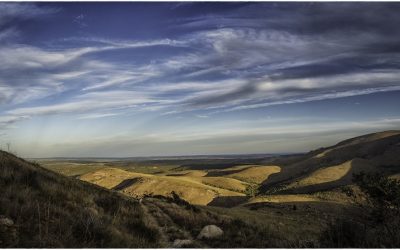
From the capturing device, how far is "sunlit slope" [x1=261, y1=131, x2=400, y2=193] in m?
96.2

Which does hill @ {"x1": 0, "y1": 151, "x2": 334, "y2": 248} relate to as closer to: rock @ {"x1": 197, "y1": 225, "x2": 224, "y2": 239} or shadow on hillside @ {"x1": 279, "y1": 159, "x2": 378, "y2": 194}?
rock @ {"x1": 197, "y1": 225, "x2": 224, "y2": 239}

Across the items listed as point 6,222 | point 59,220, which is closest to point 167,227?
point 59,220

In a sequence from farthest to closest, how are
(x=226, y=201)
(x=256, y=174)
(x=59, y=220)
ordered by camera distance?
(x=256, y=174), (x=226, y=201), (x=59, y=220)

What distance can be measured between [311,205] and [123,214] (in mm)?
48595

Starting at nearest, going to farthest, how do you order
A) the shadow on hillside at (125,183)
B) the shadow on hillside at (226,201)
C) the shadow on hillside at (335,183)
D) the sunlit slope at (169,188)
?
the shadow on hillside at (226,201) → the sunlit slope at (169,188) → the shadow on hillside at (335,183) → the shadow on hillside at (125,183)

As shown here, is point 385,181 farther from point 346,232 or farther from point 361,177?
point 346,232

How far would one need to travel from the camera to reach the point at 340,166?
110m

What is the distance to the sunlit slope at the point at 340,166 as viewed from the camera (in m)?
96.2

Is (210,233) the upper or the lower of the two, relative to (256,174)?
upper

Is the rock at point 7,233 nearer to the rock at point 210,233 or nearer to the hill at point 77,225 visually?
the hill at point 77,225

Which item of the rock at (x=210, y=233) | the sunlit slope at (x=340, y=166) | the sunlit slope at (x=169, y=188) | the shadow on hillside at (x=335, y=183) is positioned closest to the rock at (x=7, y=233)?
the rock at (x=210, y=233)

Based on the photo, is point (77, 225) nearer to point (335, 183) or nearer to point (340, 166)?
point (335, 183)

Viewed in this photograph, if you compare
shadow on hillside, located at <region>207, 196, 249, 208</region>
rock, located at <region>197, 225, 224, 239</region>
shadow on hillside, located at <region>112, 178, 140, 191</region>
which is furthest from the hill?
shadow on hillside, located at <region>112, 178, 140, 191</region>

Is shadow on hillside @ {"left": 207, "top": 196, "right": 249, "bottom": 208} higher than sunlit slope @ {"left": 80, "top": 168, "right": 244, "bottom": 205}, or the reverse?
sunlit slope @ {"left": 80, "top": 168, "right": 244, "bottom": 205}
